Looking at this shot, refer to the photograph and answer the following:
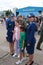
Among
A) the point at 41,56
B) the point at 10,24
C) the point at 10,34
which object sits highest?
the point at 10,24

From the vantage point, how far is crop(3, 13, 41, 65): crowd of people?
4910mm

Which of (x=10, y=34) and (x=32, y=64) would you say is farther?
(x=10, y=34)

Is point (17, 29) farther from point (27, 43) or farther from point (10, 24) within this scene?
point (27, 43)

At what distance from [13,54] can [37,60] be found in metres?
0.99

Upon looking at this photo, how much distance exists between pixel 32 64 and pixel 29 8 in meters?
11.7

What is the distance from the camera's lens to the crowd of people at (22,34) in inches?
193

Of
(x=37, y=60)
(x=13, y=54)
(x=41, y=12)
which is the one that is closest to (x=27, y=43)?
(x=37, y=60)

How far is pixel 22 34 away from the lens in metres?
5.28

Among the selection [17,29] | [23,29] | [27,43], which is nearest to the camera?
[27,43]

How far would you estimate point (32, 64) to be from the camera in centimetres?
552

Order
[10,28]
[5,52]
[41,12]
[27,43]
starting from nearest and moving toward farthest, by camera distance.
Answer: [27,43] < [10,28] < [5,52] < [41,12]

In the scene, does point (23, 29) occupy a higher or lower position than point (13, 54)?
higher

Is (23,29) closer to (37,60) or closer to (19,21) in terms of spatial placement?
(19,21)

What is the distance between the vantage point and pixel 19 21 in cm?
549
